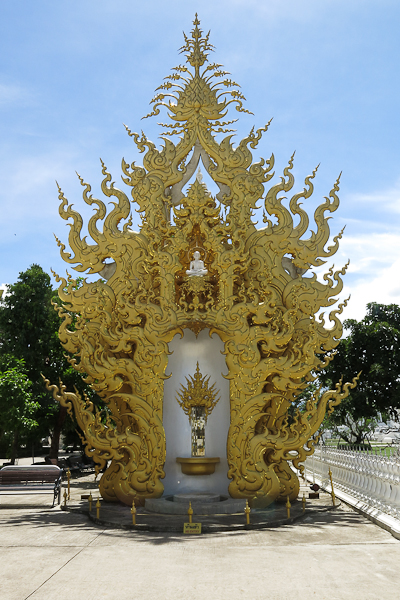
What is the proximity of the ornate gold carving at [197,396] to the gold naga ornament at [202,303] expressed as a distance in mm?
635

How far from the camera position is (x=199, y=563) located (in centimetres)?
688

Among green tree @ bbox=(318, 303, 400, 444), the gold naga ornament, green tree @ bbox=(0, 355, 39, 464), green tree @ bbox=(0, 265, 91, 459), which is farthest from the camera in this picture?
green tree @ bbox=(318, 303, 400, 444)

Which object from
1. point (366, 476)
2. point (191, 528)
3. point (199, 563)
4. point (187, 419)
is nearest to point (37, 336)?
point (187, 419)

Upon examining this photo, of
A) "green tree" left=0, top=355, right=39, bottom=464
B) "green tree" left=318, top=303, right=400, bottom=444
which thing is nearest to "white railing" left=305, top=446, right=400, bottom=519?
"green tree" left=0, top=355, right=39, bottom=464

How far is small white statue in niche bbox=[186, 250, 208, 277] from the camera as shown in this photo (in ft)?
43.4

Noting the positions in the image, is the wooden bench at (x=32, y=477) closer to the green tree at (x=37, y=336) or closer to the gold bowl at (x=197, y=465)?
the gold bowl at (x=197, y=465)

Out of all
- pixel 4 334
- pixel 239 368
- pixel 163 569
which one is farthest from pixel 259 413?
pixel 4 334

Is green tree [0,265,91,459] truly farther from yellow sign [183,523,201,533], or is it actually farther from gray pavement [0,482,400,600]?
yellow sign [183,523,201,533]

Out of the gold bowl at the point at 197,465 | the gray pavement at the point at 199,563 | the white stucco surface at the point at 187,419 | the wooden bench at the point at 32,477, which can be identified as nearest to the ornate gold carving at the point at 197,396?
the white stucco surface at the point at 187,419

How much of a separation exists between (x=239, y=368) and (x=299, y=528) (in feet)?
11.5

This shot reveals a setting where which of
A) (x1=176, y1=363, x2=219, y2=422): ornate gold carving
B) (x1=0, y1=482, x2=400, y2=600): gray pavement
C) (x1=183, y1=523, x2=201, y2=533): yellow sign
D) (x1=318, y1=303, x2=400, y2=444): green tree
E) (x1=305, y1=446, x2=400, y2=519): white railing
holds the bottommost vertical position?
(x1=0, y1=482, x2=400, y2=600): gray pavement

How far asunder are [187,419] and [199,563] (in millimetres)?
5510

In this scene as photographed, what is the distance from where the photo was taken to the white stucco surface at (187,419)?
12.0m

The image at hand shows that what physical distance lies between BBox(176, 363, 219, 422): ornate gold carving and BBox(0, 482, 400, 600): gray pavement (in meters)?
3.29
